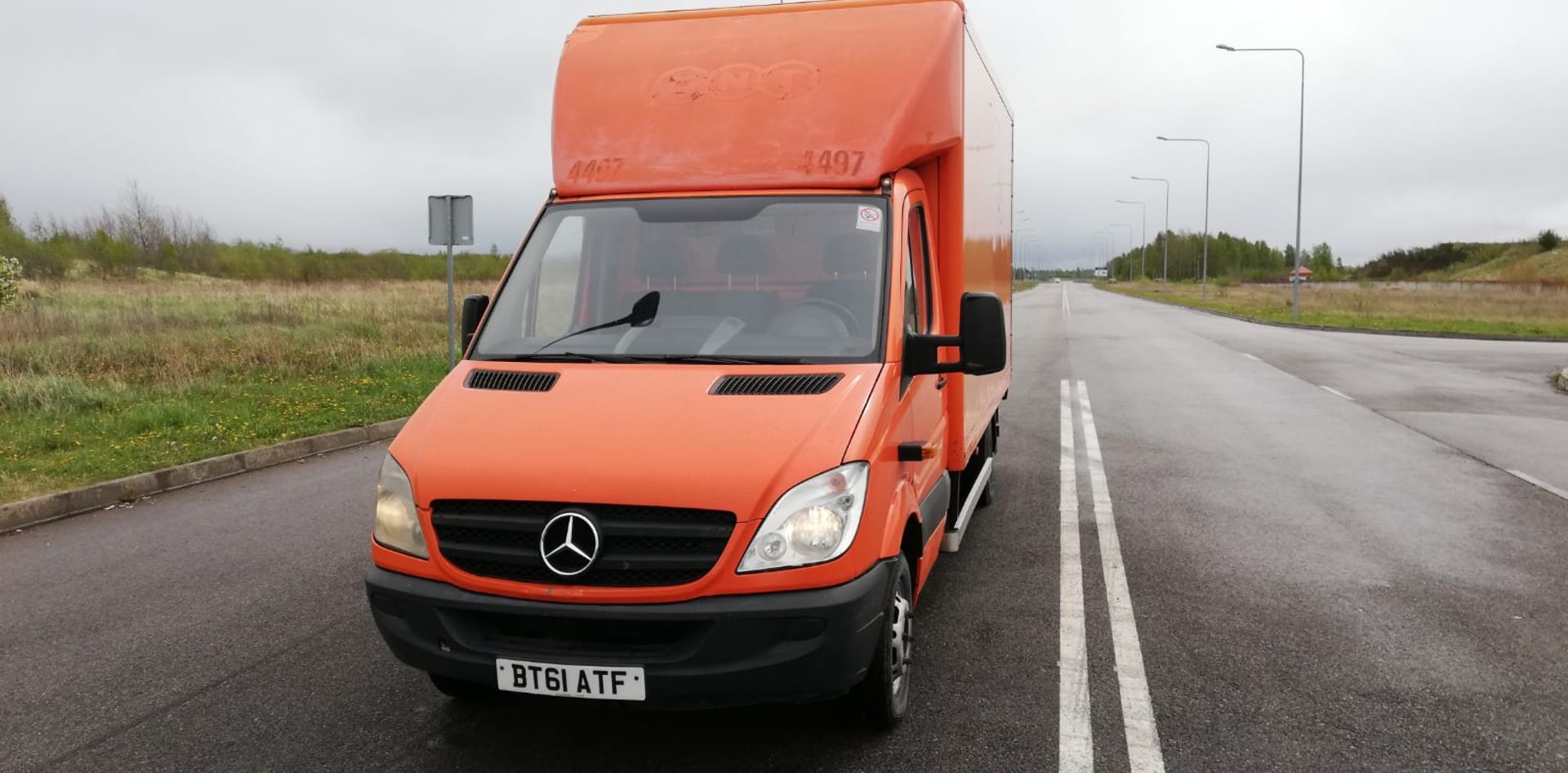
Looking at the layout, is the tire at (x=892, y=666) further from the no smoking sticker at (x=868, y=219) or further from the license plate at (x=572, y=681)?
the no smoking sticker at (x=868, y=219)

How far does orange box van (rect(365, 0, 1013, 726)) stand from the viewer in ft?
9.84

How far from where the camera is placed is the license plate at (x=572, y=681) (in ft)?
9.80

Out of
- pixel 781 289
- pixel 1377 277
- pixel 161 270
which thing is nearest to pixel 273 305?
pixel 781 289

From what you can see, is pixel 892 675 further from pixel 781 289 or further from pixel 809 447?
pixel 781 289

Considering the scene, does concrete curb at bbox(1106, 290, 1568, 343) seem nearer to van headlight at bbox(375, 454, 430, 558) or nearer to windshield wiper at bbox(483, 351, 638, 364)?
windshield wiper at bbox(483, 351, 638, 364)

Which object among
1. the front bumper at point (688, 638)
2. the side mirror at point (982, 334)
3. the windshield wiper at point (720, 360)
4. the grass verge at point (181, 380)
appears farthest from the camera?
the grass verge at point (181, 380)

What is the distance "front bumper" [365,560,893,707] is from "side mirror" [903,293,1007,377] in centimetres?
94

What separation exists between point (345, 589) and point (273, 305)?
79.0 ft

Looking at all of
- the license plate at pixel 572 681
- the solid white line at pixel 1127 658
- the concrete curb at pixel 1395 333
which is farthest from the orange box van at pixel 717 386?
the concrete curb at pixel 1395 333

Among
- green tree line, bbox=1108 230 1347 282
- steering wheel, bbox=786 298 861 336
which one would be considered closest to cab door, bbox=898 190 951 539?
steering wheel, bbox=786 298 861 336

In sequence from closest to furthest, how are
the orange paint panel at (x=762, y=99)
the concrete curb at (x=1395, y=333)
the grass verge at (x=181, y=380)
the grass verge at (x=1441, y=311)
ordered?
the orange paint panel at (x=762, y=99) → the grass verge at (x=181, y=380) → the concrete curb at (x=1395, y=333) → the grass verge at (x=1441, y=311)

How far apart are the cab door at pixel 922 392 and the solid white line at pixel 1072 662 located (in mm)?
785

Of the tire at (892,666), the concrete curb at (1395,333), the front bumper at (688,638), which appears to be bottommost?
the tire at (892,666)

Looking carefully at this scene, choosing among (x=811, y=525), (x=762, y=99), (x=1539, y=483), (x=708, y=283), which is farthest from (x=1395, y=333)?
(x=811, y=525)
